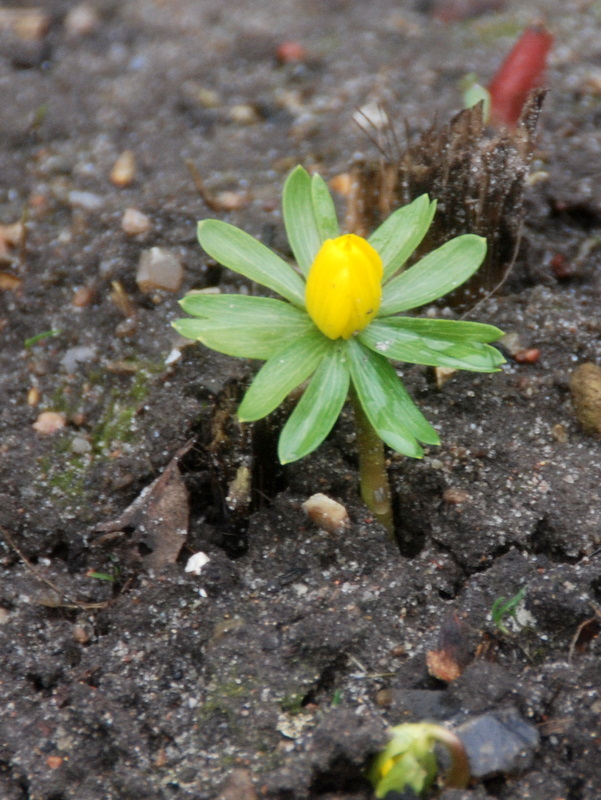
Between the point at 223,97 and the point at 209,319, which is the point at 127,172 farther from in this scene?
the point at 209,319

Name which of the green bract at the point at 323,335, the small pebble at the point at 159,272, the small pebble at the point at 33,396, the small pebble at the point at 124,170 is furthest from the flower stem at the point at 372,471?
the small pebble at the point at 124,170

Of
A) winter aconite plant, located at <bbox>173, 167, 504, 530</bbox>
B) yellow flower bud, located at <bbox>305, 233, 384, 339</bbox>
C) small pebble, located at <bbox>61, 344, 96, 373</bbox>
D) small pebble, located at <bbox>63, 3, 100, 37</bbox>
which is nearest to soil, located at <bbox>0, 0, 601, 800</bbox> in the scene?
small pebble, located at <bbox>61, 344, 96, 373</bbox>

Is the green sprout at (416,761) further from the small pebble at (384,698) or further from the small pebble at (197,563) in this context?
the small pebble at (197,563)

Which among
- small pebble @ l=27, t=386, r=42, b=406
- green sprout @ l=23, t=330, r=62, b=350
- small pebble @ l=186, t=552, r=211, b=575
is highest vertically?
green sprout @ l=23, t=330, r=62, b=350

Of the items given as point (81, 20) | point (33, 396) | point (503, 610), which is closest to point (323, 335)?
point (503, 610)

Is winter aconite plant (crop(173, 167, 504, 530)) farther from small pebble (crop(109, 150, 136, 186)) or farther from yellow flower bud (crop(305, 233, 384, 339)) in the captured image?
small pebble (crop(109, 150, 136, 186))

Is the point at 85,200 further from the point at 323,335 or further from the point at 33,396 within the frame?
the point at 323,335
